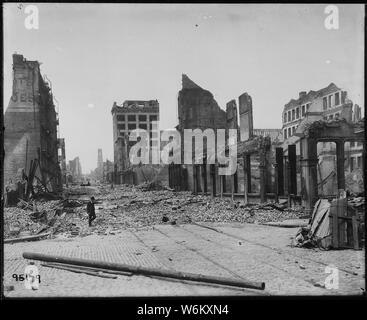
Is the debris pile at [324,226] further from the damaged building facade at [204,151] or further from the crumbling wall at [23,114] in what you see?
the crumbling wall at [23,114]

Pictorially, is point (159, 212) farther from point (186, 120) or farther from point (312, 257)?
point (186, 120)

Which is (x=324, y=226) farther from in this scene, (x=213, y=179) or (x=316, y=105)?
(x=316, y=105)

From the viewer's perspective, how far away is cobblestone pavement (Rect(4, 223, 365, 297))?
→ 657 centimetres

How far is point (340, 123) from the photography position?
58.2ft

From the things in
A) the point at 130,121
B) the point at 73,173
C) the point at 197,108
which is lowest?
the point at 73,173

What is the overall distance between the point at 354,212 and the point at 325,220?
69 cm

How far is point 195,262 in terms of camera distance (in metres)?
8.34

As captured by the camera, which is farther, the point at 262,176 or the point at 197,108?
the point at 197,108

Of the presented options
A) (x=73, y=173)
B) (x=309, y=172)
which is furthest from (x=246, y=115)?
(x=73, y=173)

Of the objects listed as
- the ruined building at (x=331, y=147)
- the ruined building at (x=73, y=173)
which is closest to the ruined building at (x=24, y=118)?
the ruined building at (x=331, y=147)

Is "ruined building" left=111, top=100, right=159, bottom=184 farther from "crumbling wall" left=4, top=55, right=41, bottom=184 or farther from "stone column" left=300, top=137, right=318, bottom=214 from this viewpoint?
"stone column" left=300, top=137, right=318, bottom=214
